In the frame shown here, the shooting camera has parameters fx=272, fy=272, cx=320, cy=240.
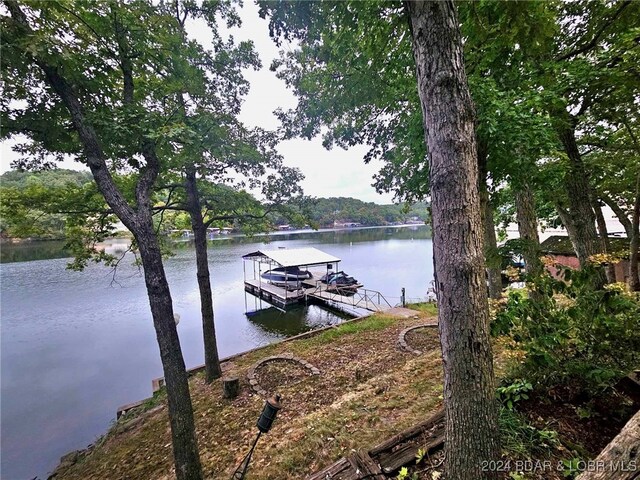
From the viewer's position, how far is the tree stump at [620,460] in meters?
1.09

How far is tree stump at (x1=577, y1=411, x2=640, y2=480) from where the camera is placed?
3.57 feet

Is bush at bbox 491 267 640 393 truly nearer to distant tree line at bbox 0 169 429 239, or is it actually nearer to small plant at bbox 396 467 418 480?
small plant at bbox 396 467 418 480

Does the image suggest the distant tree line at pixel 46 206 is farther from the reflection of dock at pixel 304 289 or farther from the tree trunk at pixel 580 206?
the reflection of dock at pixel 304 289

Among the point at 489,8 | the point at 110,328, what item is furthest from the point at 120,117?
the point at 110,328

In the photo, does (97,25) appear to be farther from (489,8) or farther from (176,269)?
(176,269)

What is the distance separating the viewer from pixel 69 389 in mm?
8117

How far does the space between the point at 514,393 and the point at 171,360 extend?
133 inches

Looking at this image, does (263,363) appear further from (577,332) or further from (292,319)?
(292,319)

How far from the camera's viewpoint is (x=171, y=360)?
3070mm

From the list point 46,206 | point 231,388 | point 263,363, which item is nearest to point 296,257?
point 263,363

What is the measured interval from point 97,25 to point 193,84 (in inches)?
56.1

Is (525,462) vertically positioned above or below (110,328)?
above

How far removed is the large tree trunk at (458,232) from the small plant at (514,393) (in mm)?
781

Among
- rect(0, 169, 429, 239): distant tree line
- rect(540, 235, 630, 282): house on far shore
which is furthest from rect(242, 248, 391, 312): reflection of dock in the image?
rect(0, 169, 429, 239): distant tree line
